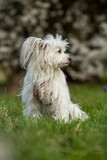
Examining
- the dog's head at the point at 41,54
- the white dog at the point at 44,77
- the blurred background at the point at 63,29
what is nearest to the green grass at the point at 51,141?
the white dog at the point at 44,77

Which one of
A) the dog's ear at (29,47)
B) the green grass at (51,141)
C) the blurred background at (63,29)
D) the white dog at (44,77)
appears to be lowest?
the green grass at (51,141)

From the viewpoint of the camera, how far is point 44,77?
508cm

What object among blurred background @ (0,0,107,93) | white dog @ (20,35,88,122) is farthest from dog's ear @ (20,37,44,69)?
blurred background @ (0,0,107,93)

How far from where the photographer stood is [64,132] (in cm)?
398

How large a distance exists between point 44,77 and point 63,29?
807 cm

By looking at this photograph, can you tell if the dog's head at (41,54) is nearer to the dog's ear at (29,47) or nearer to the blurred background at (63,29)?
the dog's ear at (29,47)

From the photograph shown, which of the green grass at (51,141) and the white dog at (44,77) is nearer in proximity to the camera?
the green grass at (51,141)

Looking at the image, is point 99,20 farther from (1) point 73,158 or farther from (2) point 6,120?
(1) point 73,158

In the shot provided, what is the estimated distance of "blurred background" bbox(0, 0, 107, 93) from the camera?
480 inches

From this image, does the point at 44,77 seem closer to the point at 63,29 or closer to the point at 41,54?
→ the point at 41,54

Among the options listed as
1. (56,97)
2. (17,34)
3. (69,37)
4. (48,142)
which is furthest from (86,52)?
(48,142)

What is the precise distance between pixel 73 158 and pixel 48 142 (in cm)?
34

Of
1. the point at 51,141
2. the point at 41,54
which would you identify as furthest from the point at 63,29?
the point at 51,141

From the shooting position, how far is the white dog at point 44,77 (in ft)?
16.5
